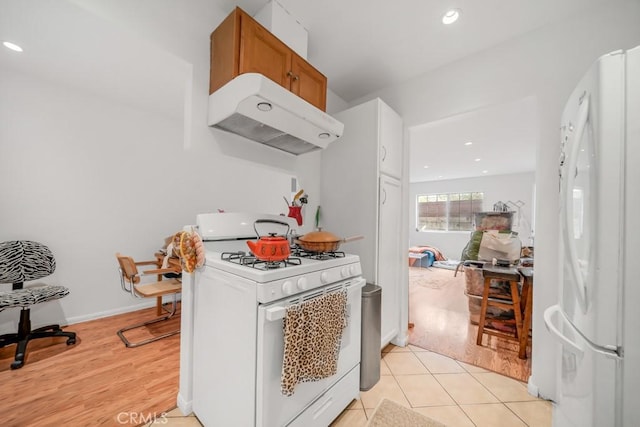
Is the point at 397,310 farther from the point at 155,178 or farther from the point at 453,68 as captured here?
the point at 155,178

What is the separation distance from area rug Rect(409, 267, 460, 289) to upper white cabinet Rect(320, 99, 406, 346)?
2.81 metres

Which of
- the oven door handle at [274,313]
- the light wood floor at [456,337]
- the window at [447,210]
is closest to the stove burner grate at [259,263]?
the oven door handle at [274,313]

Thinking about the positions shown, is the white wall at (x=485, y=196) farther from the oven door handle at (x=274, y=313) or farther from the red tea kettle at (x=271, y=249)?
the oven door handle at (x=274, y=313)

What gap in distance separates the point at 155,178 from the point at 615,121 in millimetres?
3949

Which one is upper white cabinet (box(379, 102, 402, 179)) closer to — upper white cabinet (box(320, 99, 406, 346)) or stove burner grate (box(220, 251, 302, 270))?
upper white cabinet (box(320, 99, 406, 346))

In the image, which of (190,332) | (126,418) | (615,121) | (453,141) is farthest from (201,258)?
(453,141)

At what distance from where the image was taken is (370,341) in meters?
1.66

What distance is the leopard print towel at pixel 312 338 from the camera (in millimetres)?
992

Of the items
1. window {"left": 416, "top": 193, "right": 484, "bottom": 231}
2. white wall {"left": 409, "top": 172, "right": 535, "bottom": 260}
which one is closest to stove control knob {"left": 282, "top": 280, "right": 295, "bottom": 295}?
white wall {"left": 409, "top": 172, "right": 535, "bottom": 260}

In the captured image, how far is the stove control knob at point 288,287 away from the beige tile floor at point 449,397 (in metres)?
0.95

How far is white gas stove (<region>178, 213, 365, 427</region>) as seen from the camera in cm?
98

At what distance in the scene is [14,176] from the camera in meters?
2.29

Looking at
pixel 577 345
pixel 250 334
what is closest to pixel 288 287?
pixel 250 334

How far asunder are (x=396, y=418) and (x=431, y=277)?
444 cm
